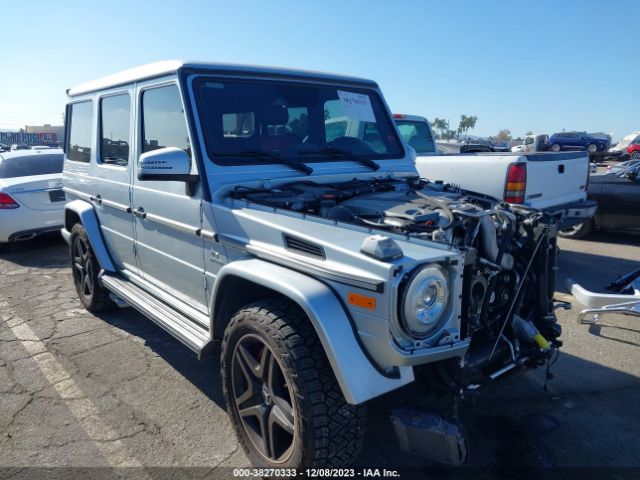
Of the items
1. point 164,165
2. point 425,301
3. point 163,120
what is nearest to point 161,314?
point 164,165

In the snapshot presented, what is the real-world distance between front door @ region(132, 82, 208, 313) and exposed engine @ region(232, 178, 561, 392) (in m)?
0.48

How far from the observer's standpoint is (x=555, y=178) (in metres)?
6.53

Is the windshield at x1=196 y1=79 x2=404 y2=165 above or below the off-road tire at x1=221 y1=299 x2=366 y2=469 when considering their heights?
above

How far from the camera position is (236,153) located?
3385 millimetres

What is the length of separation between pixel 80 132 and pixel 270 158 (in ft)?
9.13

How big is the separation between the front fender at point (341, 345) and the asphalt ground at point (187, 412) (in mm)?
418

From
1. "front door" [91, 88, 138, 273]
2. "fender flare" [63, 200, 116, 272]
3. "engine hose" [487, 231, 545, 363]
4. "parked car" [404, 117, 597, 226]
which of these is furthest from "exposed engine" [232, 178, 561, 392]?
"parked car" [404, 117, 597, 226]

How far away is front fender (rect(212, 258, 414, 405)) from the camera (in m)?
2.14

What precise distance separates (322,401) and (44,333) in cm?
361

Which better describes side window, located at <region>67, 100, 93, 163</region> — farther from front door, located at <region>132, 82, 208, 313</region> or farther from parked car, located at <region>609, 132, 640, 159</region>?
parked car, located at <region>609, 132, 640, 159</region>

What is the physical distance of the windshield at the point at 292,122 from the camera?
3.39 meters

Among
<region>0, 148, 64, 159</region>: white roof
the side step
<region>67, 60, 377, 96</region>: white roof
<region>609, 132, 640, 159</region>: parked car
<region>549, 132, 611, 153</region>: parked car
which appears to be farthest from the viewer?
<region>549, 132, 611, 153</region>: parked car

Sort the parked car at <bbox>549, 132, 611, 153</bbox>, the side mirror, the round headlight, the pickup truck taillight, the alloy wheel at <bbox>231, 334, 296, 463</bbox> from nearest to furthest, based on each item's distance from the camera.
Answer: the round headlight, the alloy wheel at <bbox>231, 334, 296, 463</bbox>, the side mirror, the pickup truck taillight, the parked car at <bbox>549, 132, 611, 153</bbox>

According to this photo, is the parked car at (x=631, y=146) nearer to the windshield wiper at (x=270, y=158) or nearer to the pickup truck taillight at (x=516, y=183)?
the pickup truck taillight at (x=516, y=183)
